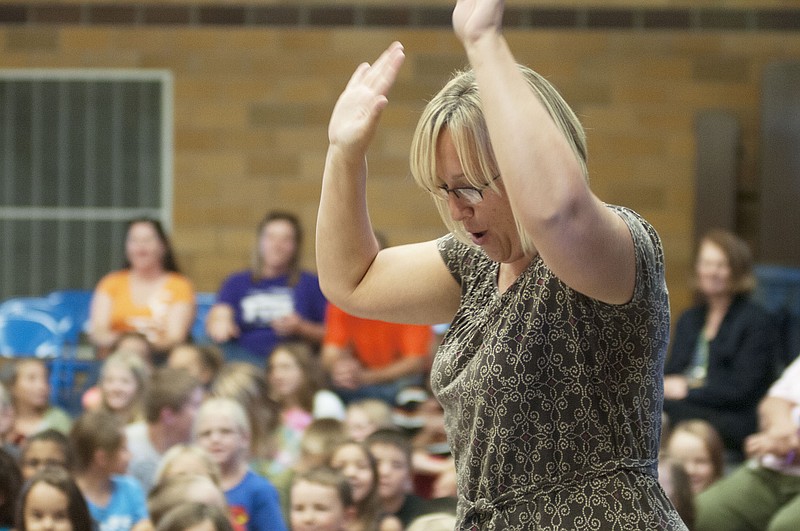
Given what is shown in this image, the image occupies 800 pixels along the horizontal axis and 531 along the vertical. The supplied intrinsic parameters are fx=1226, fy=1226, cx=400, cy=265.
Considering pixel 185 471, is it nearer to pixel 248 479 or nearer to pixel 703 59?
pixel 248 479

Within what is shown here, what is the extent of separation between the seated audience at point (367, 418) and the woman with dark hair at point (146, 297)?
1.27m

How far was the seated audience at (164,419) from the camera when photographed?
439 centimetres

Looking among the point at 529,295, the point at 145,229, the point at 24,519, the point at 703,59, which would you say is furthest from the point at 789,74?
the point at 529,295

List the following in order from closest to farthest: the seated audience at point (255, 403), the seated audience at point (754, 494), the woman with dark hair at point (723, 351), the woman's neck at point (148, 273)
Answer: the seated audience at point (754, 494)
the seated audience at point (255, 403)
the woman with dark hair at point (723, 351)
the woman's neck at point (148, 273)

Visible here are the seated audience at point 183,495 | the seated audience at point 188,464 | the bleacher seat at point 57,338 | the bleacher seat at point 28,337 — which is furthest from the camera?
the bleacher seat at point 28,337

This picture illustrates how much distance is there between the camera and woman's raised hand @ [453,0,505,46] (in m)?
1.33

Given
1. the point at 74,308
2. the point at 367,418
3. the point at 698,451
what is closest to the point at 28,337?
the point at 74,308

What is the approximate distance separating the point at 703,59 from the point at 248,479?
463 cm

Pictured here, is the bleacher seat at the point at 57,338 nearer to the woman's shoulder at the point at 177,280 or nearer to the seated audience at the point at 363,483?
the woman's shoulder at the point at 177,280

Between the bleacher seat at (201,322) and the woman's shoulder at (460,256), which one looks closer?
the woman's shoulder at (460,256)

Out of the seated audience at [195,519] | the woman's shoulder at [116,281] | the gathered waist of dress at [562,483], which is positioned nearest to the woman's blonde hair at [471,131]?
the gathered waist of dress at [562,483]

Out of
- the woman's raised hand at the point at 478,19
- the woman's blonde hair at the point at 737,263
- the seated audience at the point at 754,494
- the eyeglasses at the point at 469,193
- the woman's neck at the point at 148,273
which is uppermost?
the woman's neck at the point at 148,273

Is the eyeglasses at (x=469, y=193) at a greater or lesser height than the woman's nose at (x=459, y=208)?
greater

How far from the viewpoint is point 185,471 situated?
3.66 m
